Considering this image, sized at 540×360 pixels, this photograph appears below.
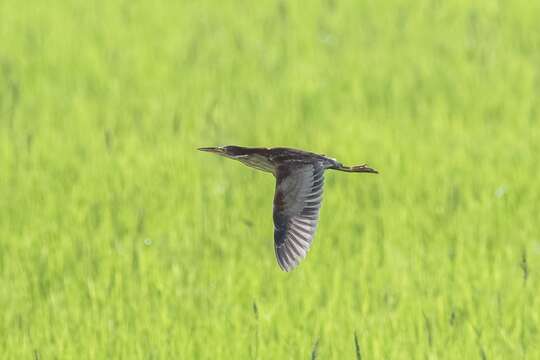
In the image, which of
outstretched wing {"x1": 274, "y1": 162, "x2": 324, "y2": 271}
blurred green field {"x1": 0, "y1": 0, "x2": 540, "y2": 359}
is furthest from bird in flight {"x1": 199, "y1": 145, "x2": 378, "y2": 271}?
blurred green field {"x1": 0, "y1": 0, "x2": 540, "y2": 359}

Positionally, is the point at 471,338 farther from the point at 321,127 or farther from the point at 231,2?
the point at 231,2

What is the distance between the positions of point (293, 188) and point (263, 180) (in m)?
2.13

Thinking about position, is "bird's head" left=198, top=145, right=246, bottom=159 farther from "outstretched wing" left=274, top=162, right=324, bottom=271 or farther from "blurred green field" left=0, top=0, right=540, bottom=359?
"blurred green field" left=0, top=0, right=540, bottom=359

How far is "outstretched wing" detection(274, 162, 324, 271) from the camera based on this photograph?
9.38ft

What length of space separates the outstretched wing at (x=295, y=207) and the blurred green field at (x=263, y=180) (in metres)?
0.61

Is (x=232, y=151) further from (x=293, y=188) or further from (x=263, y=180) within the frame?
(x=263, y=180)

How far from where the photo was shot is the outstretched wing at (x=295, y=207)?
2.86 metres

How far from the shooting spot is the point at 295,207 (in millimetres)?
2900

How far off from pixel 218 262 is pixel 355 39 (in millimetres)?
3281

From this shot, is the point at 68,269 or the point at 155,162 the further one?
the point at 155,162

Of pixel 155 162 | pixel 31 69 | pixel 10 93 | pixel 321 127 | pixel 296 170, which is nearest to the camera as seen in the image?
pixel 296 170

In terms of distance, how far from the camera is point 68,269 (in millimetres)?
4164

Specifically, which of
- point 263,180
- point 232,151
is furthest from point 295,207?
point 263,180

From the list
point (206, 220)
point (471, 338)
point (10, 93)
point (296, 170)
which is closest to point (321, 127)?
point (206, 220)
